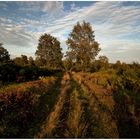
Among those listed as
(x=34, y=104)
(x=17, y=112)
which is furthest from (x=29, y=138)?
(x=34, y=104)

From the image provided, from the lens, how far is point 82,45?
44031 mm

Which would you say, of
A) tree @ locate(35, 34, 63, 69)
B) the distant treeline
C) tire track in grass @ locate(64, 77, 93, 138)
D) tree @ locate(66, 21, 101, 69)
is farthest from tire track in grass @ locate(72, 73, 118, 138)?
tree @ locate(35, 34, 63, 69)

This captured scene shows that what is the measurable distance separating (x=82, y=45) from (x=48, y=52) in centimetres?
1301

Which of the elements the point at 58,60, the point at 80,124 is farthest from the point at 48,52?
the point at 80,124

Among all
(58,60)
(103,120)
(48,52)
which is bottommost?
(103,120)

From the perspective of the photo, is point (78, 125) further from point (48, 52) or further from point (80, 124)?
point (48, 52)

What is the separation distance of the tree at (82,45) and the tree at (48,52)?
367 inches

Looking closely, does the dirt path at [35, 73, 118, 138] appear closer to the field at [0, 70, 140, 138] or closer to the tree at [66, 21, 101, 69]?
the field at [0, 70, 140, 138]

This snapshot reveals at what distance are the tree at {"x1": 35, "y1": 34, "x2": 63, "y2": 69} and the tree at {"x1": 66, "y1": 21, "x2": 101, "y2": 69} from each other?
9.31 m

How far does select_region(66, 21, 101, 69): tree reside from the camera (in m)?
43.4

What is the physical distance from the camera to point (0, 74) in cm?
2153

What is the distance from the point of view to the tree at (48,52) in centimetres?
5434

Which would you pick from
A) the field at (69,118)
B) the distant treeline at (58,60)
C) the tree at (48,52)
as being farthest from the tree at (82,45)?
the field at (69,118)

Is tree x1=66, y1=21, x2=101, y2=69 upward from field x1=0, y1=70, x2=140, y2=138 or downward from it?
upward
